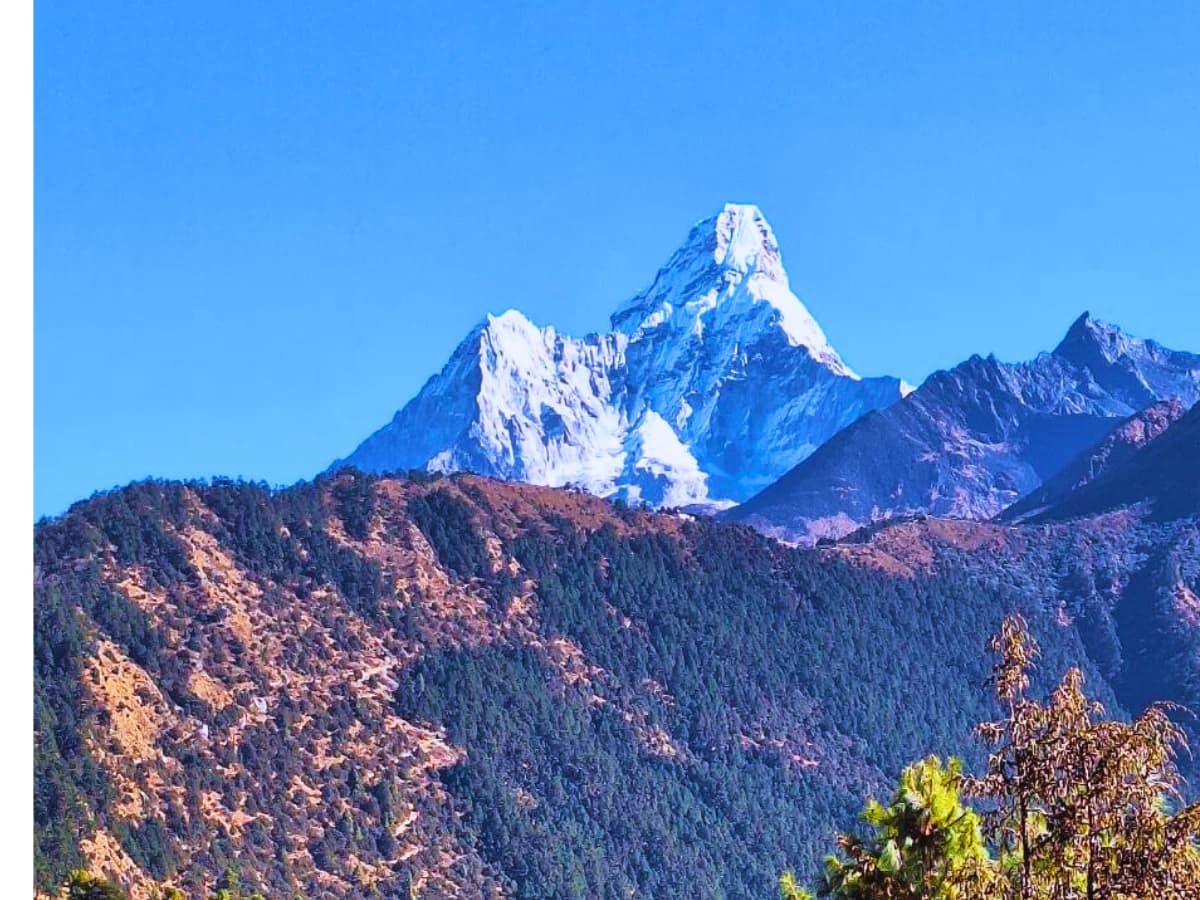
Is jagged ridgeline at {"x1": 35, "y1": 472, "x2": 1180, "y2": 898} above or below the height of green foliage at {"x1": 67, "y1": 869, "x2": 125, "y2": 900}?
above

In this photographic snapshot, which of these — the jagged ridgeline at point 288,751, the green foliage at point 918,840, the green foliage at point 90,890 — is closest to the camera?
the green foliage at point 918,840

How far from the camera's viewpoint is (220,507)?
200 metres

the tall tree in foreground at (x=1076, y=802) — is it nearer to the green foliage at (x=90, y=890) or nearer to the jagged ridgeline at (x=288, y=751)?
the green foliage at (x=90, y=890)

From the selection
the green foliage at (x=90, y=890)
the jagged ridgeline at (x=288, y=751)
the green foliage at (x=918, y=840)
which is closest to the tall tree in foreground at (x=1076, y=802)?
the green foliage at (x=918, y=840)

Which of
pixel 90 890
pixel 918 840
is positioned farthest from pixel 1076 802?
pixel 90 890

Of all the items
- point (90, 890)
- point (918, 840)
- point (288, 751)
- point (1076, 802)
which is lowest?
point (1076, 802)

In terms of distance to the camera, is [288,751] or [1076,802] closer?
[1076,802]

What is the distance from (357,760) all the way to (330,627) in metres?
21.5

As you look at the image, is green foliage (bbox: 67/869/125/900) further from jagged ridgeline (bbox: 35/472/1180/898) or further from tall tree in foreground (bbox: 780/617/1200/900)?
tall tree in foreground (bbox: 780/617/1200/900)

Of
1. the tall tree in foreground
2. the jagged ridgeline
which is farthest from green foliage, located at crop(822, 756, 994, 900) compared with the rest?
the jagged ridgeline

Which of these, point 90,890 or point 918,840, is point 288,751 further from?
point 918,840
